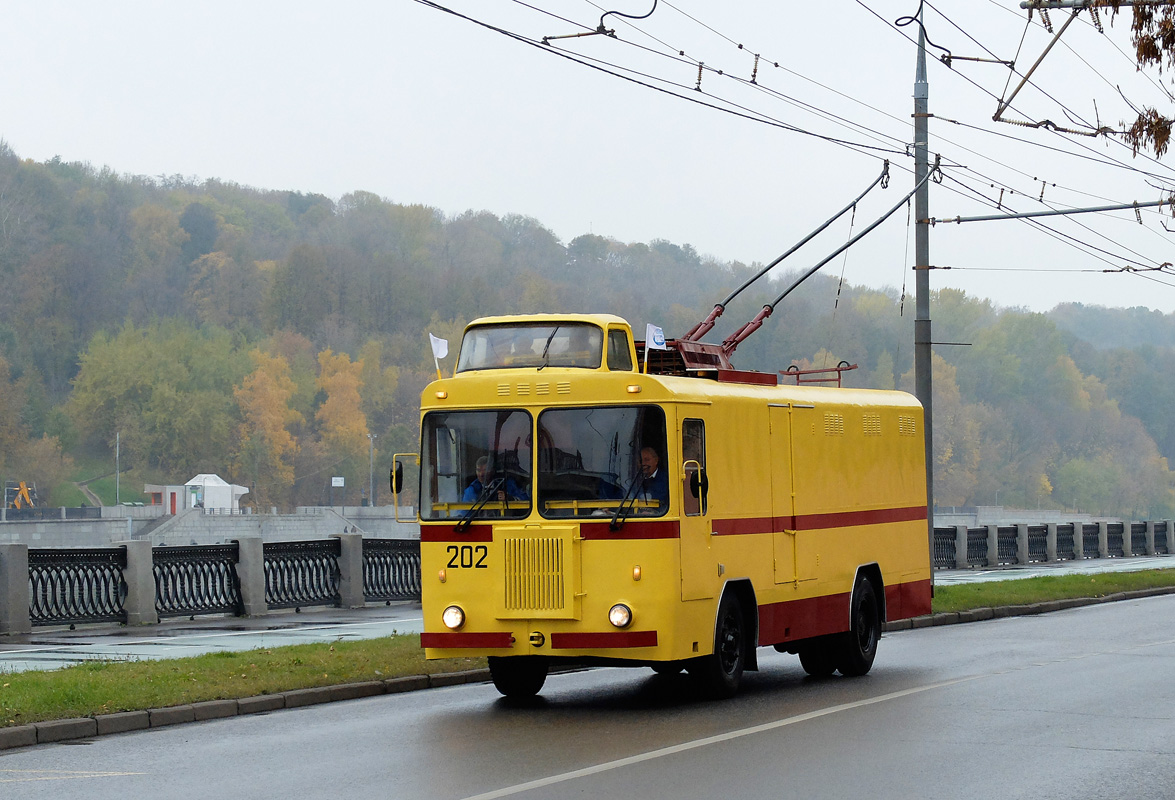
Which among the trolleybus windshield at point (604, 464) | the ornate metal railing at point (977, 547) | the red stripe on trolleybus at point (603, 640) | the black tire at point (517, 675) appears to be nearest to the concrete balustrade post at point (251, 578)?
the black tire at point (517, 675)

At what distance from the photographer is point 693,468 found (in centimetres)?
1307

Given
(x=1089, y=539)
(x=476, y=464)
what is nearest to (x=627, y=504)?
(x=476, y=464)

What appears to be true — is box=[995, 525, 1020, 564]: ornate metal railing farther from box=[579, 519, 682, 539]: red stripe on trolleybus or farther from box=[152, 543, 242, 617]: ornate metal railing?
box=[579, 519, 682, 539]: red stripe on trolleybus

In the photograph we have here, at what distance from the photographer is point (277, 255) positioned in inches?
7136

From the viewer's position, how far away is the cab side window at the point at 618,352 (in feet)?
44.3

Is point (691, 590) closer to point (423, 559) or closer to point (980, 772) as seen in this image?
point (423, 559)

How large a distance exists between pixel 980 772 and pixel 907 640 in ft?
38.0

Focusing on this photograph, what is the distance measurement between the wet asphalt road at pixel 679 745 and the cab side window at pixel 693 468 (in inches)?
66.5

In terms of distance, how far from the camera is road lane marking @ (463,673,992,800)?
9117 millimetres

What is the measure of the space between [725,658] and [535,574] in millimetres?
2019

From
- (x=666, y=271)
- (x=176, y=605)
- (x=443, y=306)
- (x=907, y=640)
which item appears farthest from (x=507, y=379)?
(x=666, y=271)

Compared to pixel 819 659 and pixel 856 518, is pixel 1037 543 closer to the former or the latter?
pixel 856 518

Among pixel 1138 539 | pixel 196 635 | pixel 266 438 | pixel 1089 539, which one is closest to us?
pixel 196 635

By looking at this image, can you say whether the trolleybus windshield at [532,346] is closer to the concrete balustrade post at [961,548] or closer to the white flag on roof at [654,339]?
the white flag on roof at [654,339]
